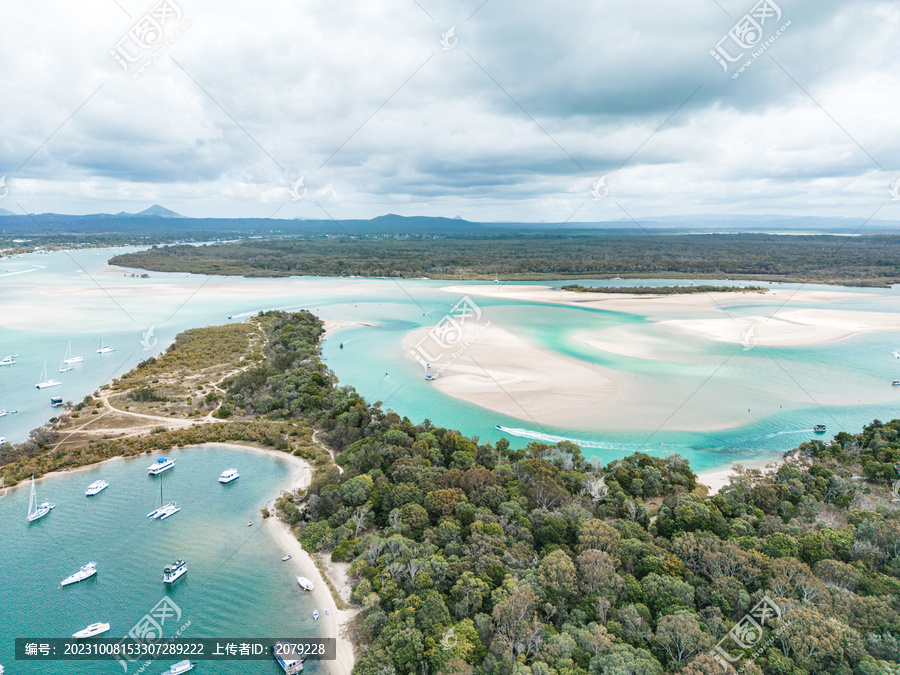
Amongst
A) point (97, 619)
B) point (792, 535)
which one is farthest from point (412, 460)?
point (792, 535)

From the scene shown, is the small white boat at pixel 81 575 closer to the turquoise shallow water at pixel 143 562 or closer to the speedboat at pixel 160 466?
the turquoise shallow water at pixel 143 562

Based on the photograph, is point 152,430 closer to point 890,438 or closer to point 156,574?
point 156,574

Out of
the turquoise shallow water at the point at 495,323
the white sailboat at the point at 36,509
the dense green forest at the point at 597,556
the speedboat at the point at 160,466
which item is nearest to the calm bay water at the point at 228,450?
the turquoise shallow water at the point at 495,323

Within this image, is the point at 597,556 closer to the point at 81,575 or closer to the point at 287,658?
the point at 287,658

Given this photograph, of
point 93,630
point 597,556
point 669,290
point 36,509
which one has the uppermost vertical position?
point 669,290

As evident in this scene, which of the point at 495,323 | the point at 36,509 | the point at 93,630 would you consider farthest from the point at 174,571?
the point at 495,323

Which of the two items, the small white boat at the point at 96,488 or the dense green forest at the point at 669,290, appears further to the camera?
the dense green forest at the point at 669,290
